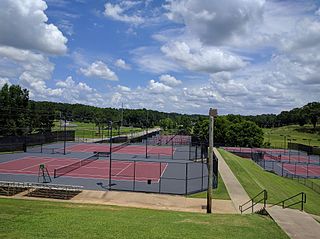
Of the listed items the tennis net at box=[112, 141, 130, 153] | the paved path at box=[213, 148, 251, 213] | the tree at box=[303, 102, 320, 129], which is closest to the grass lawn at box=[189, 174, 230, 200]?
the paved path at box=[213, 148, 251, 213]

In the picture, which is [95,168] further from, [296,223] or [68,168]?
[296,223]

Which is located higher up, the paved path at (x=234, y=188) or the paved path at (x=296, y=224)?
the paved path at (x=296, y=224)

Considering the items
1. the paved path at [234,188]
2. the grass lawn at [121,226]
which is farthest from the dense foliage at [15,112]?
the grass lawn at [121,226]

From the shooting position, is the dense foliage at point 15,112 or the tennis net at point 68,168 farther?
the dense foliage at point 15,112

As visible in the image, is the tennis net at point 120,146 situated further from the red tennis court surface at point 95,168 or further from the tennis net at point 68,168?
the red tennis court surface at point 95,168

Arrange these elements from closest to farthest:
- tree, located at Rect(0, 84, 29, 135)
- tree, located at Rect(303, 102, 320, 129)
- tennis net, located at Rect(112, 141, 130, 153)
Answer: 1. tennis net, located at Rect(112, 141, 130, 153)
2. tree, located at Rect(0, 84, 29, 135)
3. tree, located at Rect(303, 102, 320, 129)

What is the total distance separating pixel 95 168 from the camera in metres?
44.1

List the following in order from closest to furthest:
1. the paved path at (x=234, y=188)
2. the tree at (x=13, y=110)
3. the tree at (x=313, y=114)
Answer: the paved path at (x=234, y=188) → the tree at (x=13, y=110) → the tree at (x=313, y=114)

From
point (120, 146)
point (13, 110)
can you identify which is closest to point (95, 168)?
point (120, 146)

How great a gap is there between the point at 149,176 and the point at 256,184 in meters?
12.5

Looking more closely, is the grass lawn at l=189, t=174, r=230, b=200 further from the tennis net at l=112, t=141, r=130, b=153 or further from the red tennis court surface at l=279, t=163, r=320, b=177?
the tennis net at l=112, t=141, r=130, b=153

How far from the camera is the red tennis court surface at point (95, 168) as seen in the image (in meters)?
38.7

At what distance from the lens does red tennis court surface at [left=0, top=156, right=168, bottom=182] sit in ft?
127

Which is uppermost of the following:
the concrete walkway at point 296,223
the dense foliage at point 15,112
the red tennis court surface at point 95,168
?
the dense foliage at point 15,112
